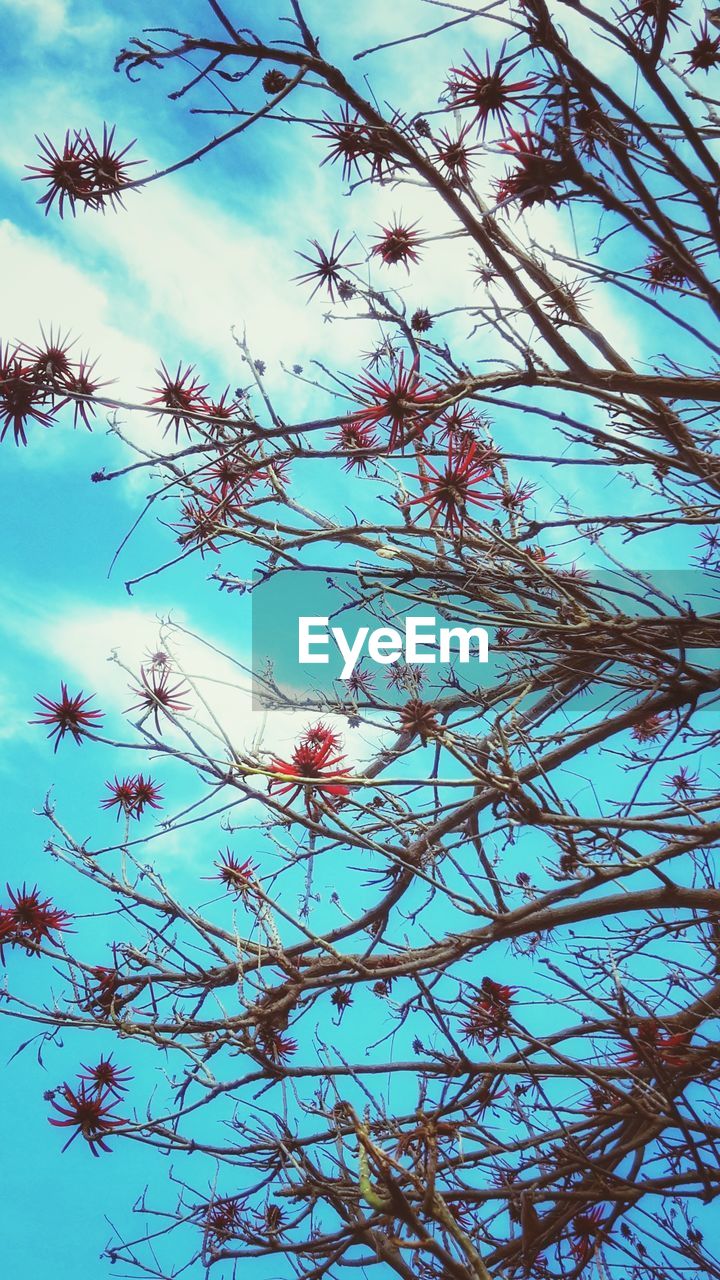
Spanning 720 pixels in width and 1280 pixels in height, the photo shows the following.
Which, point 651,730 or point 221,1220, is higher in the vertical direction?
point 651,730

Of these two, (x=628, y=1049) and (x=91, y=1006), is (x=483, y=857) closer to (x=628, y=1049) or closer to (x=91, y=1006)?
(x=628, y=1049)

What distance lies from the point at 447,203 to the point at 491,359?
0.67m

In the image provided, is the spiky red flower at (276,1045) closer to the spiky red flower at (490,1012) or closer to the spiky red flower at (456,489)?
the spiky red flower at (490,1012)

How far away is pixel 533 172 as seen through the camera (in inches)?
57.1

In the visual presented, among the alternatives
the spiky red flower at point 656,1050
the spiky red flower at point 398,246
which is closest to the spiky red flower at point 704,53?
the spiky red flower at point 398,246

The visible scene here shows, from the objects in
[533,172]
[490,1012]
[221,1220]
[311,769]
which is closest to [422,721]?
[311,769]

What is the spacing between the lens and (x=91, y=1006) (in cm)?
319

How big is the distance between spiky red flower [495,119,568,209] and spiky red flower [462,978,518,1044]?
235cm

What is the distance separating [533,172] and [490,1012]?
304 cm

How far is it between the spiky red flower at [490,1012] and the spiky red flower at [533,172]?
2353mm

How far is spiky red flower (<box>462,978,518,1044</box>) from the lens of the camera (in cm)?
296

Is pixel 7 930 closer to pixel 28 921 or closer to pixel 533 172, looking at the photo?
pixel 28 921

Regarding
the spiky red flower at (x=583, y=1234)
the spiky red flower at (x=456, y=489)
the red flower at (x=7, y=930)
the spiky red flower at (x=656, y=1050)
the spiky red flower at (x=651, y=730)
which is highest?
the spiky red flower at (x=651, y=730)

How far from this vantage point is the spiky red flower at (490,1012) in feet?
9.71
